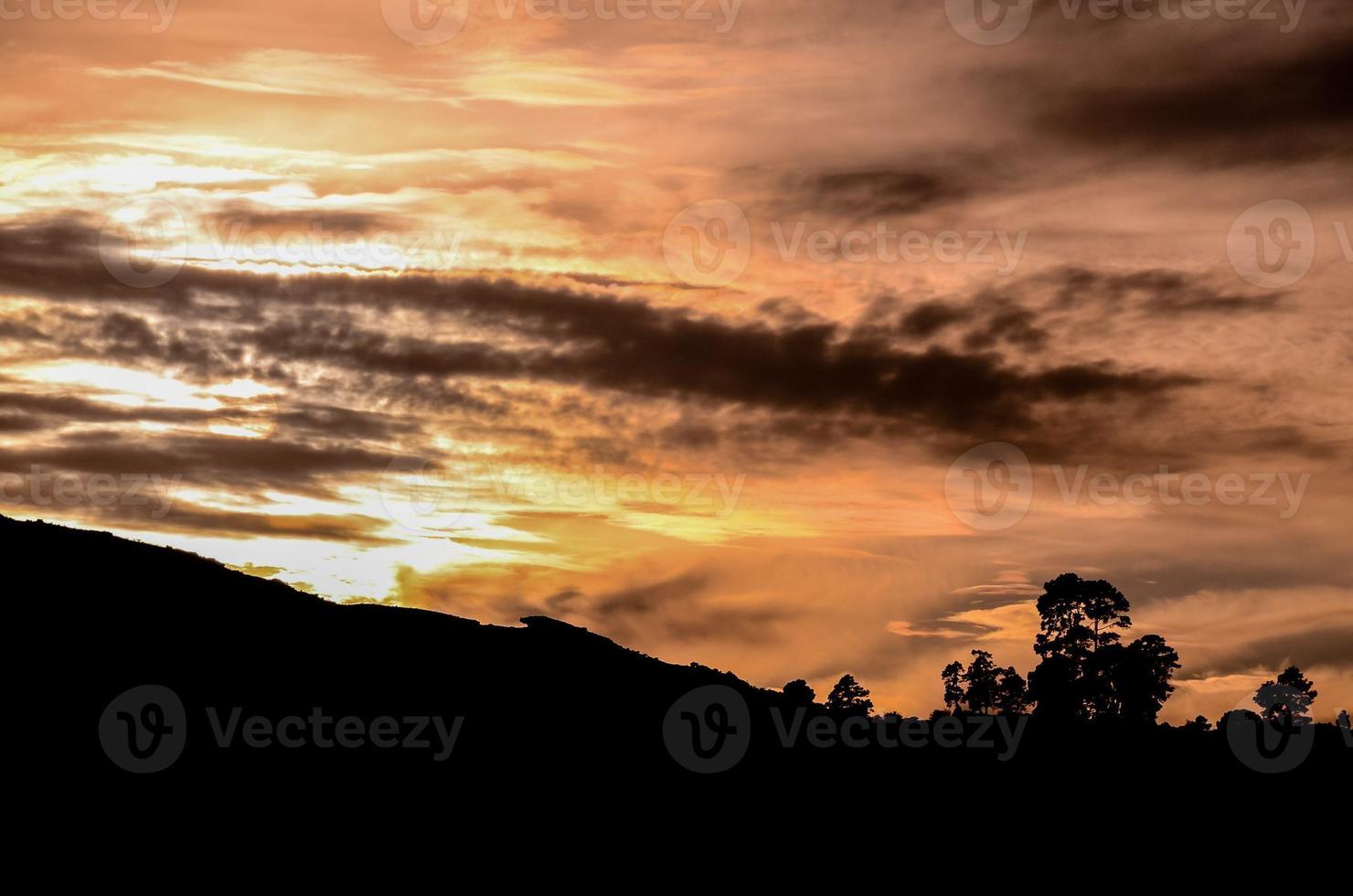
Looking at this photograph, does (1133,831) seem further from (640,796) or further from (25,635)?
(25,635)

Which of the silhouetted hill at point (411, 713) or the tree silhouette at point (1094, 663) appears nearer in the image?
the silhouetted hill at point (411, 713)

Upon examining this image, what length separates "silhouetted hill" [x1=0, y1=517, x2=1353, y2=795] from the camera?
157 ft

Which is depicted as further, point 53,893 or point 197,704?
point 197,704

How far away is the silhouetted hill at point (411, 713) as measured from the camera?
47.9 m

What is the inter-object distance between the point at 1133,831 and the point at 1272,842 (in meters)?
4.66

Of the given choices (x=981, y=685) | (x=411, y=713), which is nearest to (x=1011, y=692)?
(x=981, y=685)

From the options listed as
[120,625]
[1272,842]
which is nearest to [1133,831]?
[1272,842]

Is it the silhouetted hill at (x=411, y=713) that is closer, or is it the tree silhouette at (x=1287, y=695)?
the silhouetted hill at (x=411, y=713)

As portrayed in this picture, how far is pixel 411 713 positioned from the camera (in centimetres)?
5469

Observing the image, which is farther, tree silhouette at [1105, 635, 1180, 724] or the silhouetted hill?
tree silhouette at [1105, 635, 1180, 724]

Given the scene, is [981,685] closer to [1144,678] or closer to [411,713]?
[1144,678]

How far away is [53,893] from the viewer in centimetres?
3597

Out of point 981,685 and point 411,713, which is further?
point 981,685

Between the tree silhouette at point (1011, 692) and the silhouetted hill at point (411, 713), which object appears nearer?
the silhouetted hill at point (411, 713)
